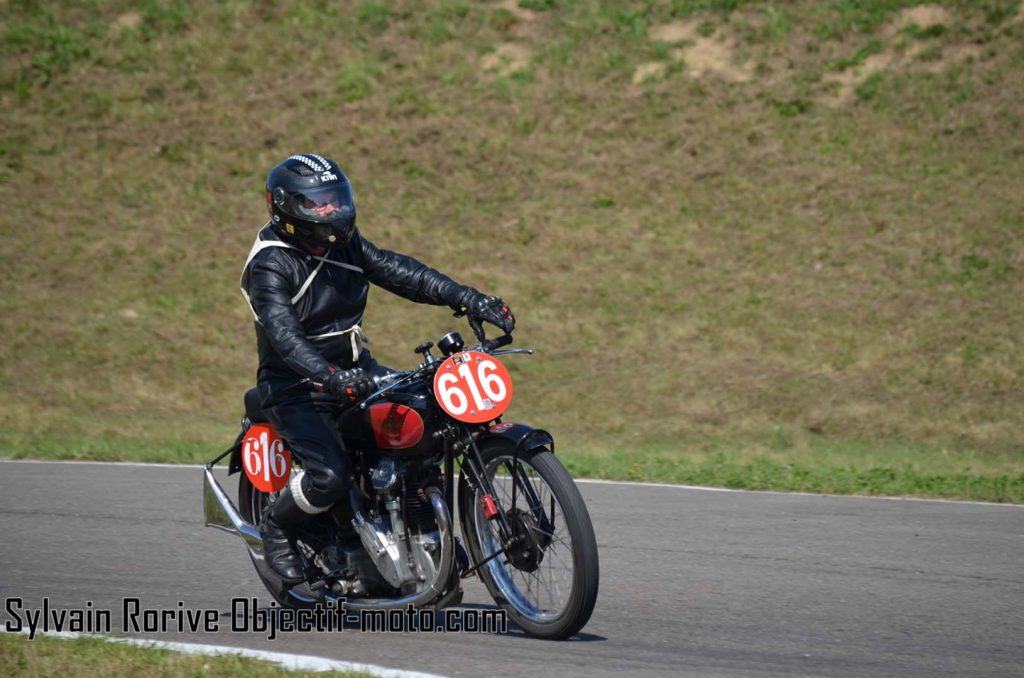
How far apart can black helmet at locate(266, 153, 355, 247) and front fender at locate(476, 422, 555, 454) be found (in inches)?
44.6

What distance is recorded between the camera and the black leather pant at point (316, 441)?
5746 millimetres

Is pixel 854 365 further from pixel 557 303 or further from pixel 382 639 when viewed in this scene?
pixel 382 639

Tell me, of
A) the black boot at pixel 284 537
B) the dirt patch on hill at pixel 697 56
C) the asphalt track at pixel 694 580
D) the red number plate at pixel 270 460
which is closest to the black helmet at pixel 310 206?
the red number plate at pixel 270 460

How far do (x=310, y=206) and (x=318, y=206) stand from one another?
36mm

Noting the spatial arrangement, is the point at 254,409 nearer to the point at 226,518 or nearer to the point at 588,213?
the point at 226,518

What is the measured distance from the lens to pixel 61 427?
15773mm

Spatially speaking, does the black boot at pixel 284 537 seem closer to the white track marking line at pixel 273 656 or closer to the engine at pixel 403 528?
the engine at pixel 403 528

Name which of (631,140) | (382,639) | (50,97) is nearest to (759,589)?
(382,639)

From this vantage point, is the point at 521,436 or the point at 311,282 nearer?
the point at 521,436

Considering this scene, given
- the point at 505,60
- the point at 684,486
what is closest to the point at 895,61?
the point at 505,60

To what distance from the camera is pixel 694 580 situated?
6.87 metres

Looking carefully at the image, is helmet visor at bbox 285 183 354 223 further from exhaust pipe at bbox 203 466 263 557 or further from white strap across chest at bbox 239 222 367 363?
exhaust pipe at bbox 203 466 263 557

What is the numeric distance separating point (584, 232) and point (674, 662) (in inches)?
690

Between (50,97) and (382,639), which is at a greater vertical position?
(50,97)
